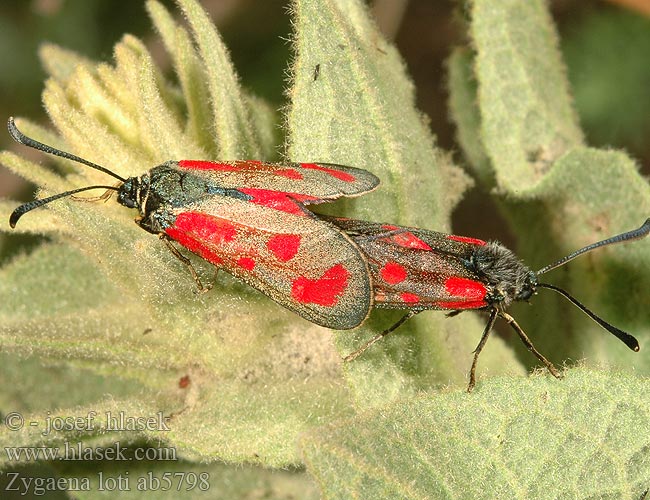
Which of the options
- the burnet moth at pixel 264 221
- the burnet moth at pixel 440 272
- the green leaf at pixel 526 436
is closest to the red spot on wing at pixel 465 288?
the burnet moth at pixel 440 272

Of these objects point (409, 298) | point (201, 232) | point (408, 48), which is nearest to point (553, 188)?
point (409, 298)

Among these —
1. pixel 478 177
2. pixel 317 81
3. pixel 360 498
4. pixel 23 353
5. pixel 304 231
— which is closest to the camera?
pixel 360 498

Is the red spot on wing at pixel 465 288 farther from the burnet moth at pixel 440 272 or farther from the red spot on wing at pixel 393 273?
the red spot on wing at pixel 393 273

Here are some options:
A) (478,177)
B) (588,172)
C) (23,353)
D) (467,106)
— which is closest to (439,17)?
(467,106)

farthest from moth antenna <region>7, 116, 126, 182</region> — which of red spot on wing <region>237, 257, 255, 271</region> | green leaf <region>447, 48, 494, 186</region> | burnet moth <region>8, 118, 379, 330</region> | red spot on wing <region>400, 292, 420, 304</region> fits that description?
green leaf <region>447, 48, 494, 186</region>

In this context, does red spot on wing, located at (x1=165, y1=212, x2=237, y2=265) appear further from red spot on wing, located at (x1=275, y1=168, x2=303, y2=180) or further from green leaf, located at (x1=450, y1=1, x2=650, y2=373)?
green leaf, located at (x1=450, y1=1, x2=650, y2=373)

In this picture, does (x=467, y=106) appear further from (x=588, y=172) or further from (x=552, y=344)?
(x=552, y=344)
